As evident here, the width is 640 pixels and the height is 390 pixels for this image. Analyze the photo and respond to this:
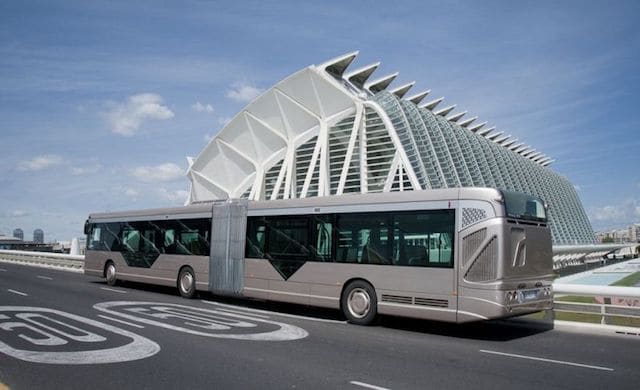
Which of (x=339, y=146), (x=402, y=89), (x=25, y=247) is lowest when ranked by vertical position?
(x=25, y=247)

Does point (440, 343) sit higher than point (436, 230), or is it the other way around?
point (436, 230)

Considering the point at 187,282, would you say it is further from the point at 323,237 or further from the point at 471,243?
the point at 471,243

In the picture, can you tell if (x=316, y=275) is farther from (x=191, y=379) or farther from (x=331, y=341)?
(x=191, y=379)

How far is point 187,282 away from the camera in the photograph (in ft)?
53.0

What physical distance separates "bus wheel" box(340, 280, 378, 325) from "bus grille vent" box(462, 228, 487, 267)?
2.25 m

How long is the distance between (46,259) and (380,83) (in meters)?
30.5

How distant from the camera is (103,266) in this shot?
2006 cm

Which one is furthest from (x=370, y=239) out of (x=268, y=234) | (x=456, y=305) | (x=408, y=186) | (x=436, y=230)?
(x=408, y=186)

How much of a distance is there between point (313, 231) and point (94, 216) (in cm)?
1231

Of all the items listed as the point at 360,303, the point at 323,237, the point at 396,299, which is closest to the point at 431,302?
the point at 396,299

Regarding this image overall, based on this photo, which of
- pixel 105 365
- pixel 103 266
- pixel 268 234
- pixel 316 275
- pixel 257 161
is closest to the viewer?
pixel 105 365

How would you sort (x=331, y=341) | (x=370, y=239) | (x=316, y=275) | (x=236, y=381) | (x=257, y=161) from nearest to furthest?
1. (x=236, y=381)
2. (x=331, y=341)
3. (x=370, y=239)
4. (x=316, y=275)
5. (x=257, y=161)

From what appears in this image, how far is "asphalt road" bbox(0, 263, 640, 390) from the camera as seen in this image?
20.2 ft

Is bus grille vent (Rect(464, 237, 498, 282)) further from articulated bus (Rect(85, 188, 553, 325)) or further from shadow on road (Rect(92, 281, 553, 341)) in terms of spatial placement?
shadow on road (Rect(92, 281, 553, 341))
